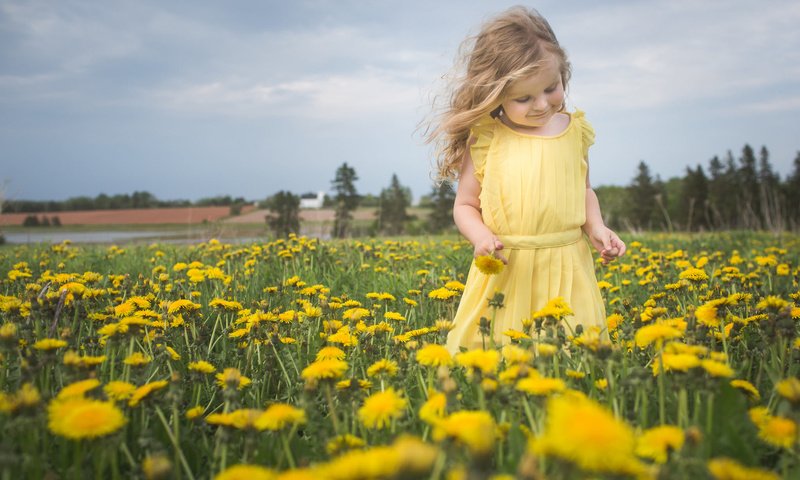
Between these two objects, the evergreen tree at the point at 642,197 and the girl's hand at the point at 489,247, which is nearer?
the girl's hand at the point at 489,247

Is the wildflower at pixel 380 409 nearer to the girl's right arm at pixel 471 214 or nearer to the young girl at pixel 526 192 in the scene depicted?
the girl's right arm at pixel 471 214

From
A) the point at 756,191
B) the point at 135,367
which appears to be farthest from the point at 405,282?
the point at 756,191

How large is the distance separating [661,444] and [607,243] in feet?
5.30

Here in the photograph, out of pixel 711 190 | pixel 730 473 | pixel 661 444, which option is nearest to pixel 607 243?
pixel 661 444

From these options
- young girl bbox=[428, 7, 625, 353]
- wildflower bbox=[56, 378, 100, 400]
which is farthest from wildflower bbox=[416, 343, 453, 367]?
young girl bbox=[428, 7, 625, 353]

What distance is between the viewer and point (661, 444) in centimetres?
102

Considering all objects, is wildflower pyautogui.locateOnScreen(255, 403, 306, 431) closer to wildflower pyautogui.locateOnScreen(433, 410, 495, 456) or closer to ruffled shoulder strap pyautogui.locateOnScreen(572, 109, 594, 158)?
wildflower pyautogui.locateOnScreen(433, 410, 495, 456)

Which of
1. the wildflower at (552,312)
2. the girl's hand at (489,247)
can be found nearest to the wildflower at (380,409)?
the wildflower at (552,312)

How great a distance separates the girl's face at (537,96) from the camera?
8.29 ft

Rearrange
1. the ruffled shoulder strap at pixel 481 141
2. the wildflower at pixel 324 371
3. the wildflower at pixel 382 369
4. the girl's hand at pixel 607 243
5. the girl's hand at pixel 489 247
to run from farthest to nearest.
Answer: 1. the ruffled shoulder strap at pixel 481 141
2. the girl's hand at pixel 607 243
3. the girl's hand at pixel 489 247
4. the wildflower at pixel 382 369
5. the wildflower at pixel 324 371

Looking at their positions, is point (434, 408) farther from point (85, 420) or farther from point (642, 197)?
point (642, 197)

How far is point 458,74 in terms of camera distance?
9.68 feet

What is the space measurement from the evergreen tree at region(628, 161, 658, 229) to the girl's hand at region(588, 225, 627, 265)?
52.9 metres

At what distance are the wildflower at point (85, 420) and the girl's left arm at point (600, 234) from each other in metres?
2.02
